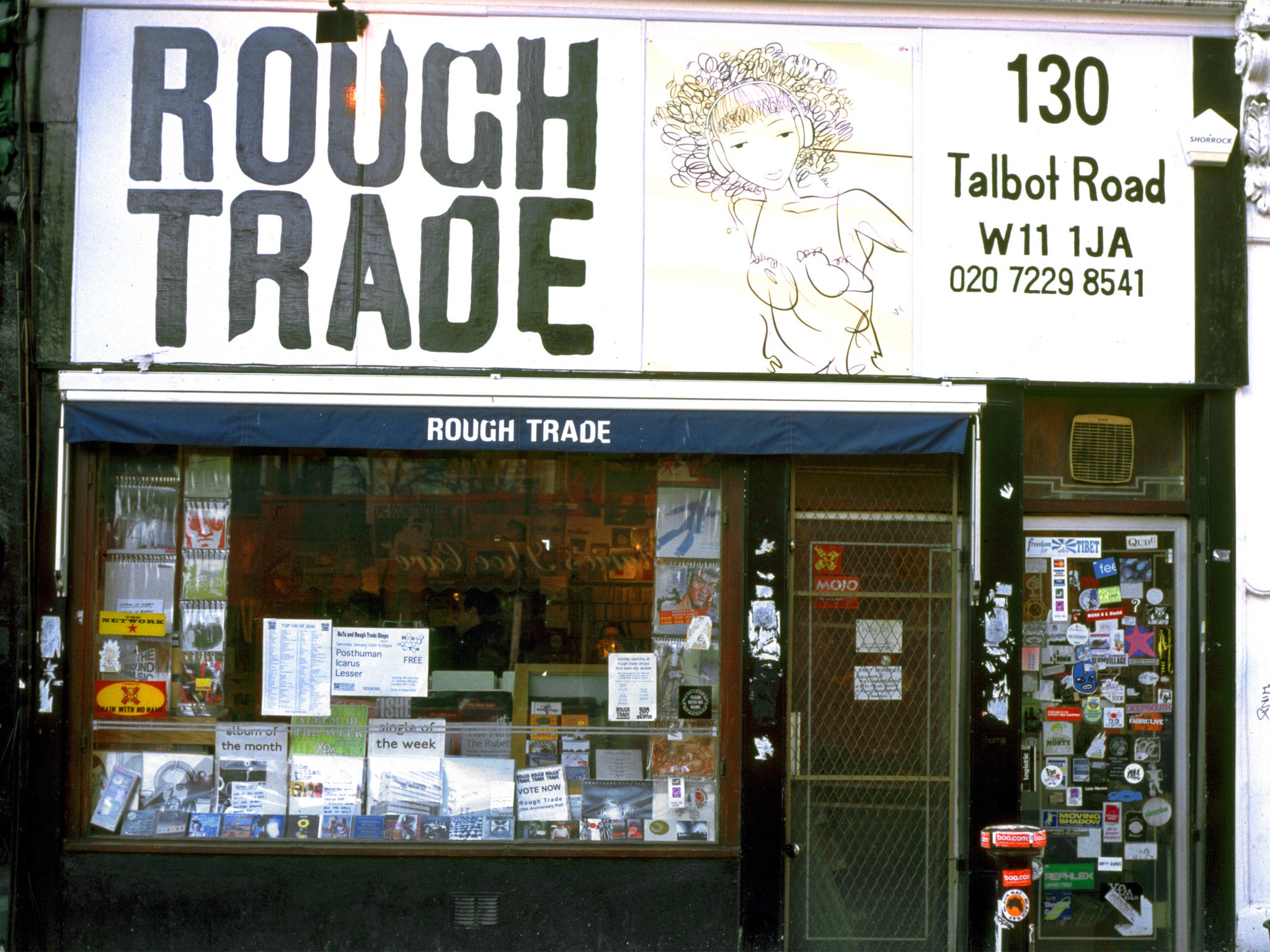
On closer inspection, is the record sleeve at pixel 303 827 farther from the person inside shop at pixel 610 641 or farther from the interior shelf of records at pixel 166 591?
the person inside shop at pixel 610 641

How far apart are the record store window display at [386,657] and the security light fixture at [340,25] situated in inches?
97.8

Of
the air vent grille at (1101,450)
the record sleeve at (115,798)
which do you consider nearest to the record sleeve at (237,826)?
the record sleeve at (115,798)

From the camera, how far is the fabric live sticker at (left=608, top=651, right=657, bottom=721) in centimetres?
650

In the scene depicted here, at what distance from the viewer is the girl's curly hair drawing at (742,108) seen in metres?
6.57

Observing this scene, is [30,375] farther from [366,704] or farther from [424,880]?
[424,880]

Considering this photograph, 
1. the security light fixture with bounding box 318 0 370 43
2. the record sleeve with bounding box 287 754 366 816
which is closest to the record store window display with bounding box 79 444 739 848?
the record sleeve with bounding box 287 754 366 816

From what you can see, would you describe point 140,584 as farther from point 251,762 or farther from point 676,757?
point 676,757

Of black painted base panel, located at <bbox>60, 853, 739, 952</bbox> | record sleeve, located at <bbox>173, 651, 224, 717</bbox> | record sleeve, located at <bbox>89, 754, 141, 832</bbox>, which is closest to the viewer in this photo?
black painted base panel, located at <bbox>60, 853, 739, 952</bbox>

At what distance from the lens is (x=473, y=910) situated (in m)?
6.29

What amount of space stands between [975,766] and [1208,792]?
4.61ft

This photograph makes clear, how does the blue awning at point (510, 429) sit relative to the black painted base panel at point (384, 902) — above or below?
above

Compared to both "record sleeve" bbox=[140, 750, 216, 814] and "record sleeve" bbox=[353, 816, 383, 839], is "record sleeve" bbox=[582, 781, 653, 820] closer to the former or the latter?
"record sleeve" bbox=[353, 816, 383, 839]

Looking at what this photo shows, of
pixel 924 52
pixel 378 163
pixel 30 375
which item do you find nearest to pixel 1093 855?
pixel 924 52

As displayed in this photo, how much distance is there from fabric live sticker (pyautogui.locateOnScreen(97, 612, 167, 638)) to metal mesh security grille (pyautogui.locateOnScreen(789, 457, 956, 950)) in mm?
3773
